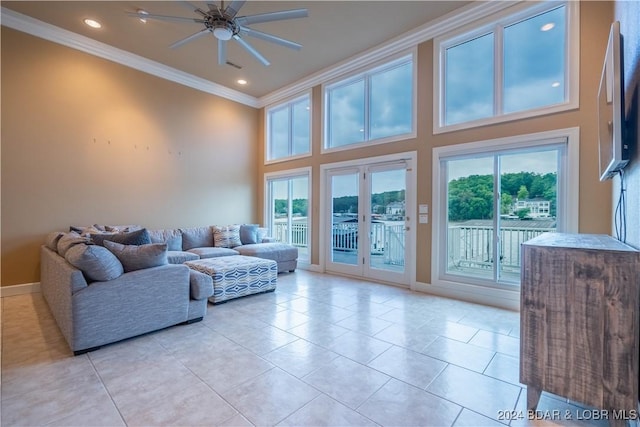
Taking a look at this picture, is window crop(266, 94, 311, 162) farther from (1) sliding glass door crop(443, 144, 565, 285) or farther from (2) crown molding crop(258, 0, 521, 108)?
(1) sliding glass door crop(443, 144, 565, 285)

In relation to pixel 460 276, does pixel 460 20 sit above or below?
above

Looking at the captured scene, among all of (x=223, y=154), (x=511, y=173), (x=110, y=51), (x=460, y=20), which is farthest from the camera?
(x=223, y=154)

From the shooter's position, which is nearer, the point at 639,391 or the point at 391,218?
the point at 639,391

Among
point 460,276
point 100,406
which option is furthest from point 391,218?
point 100,406

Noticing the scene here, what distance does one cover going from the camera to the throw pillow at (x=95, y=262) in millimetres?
2414

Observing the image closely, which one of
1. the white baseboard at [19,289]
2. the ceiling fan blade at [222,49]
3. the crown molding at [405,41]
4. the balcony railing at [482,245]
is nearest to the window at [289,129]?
the crown molding at [405,41]

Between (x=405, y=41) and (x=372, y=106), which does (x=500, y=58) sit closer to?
(x=405, y=41)

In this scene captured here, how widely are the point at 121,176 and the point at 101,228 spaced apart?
104cm

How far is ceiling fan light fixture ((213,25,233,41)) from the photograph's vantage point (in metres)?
3.16

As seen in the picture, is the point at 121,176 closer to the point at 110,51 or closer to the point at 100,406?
the point at 110,51

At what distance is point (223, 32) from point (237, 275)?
294cm

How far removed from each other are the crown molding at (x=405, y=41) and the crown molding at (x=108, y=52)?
1420 mm

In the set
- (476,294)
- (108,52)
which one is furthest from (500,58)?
(108,52)

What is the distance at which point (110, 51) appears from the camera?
16.1ft
